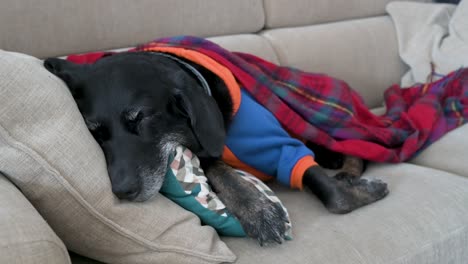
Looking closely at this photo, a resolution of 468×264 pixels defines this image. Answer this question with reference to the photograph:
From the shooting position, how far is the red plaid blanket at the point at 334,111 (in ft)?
5.63

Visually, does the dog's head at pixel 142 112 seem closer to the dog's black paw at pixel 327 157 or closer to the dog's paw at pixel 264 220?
the dog's paw at pixel 264 220

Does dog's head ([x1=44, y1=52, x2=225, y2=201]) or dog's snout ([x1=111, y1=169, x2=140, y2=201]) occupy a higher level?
dog's head ([x1=44, y1=52, x2=225, y2=201])

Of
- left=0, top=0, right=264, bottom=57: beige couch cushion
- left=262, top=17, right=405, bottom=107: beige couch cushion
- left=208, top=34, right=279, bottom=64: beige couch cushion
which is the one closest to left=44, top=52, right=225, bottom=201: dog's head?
left=0, top=0, right=264, bottom=57: beige couch cushion

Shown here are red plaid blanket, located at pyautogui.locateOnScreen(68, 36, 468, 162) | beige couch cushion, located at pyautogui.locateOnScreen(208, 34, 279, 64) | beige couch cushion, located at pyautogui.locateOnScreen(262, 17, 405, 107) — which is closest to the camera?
red plaid blanket, located at pyautogui.locateOnScreen(68, 36, 468, 162)

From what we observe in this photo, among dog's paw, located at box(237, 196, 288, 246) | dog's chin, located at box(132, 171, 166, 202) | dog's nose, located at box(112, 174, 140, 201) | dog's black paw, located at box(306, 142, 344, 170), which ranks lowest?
dog's black paw, located at box(306, 142, 344, 170)

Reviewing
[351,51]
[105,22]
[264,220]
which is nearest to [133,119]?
[264,220]

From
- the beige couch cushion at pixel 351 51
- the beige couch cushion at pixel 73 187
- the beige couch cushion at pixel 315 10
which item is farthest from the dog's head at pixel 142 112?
the beige couch cushion at pixel 315 10

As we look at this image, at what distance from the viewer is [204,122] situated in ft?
4.26

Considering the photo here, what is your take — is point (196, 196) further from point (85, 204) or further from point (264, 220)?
point (85, 204)

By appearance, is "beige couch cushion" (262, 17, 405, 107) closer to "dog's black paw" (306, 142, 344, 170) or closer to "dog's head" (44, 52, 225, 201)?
"dog's black paw" (306, 142, 344, 170)

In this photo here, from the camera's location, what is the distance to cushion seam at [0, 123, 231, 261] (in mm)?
969

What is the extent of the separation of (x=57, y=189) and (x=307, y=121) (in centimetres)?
105

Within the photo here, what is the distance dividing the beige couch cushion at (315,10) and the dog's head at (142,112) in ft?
3.89

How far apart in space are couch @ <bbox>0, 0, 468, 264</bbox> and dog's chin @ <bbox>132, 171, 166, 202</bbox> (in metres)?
0.23
